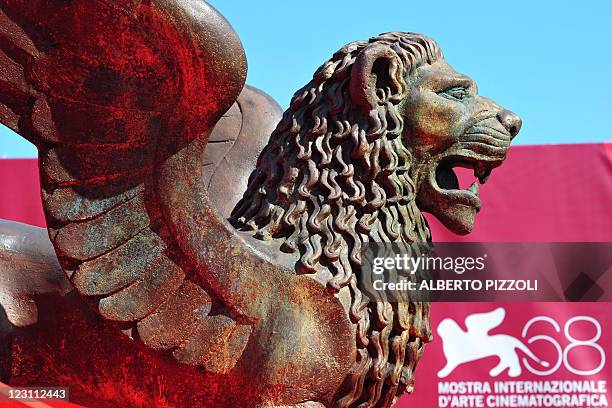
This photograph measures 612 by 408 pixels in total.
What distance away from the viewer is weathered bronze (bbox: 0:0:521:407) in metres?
1.92

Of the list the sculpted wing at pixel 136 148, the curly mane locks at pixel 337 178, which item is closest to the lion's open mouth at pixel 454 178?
the curly mane locks at pixel 337 178

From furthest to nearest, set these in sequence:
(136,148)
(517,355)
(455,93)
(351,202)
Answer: (517,355) < (455,93) < (351,202) < (136,148)

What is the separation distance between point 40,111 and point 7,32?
16 cm

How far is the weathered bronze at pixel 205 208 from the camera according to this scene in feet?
6.31

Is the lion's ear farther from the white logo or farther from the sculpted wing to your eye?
the white logo

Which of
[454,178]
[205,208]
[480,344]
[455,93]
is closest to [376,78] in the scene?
[455,93]

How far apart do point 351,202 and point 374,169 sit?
9 cm

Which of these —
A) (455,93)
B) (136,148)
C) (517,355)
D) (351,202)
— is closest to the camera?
(136,148)

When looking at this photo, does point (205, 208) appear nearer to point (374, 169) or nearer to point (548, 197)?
point (374, 169)

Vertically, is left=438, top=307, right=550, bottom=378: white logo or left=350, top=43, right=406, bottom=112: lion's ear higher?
left=350, top=43, right=406, bottom=112: lion's ear

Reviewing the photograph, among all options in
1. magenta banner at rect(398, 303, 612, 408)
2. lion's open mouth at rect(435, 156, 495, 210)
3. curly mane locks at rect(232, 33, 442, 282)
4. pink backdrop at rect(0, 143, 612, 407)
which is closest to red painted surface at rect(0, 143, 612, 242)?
pink backdrop at rect(0, 143, 612, 407)

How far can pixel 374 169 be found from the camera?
2.25 m

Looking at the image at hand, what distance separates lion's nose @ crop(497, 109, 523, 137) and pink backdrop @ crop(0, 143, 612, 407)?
2.32m

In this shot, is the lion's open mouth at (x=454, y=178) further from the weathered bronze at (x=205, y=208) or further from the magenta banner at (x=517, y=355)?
the magenta banner at (x=517, y=355)
